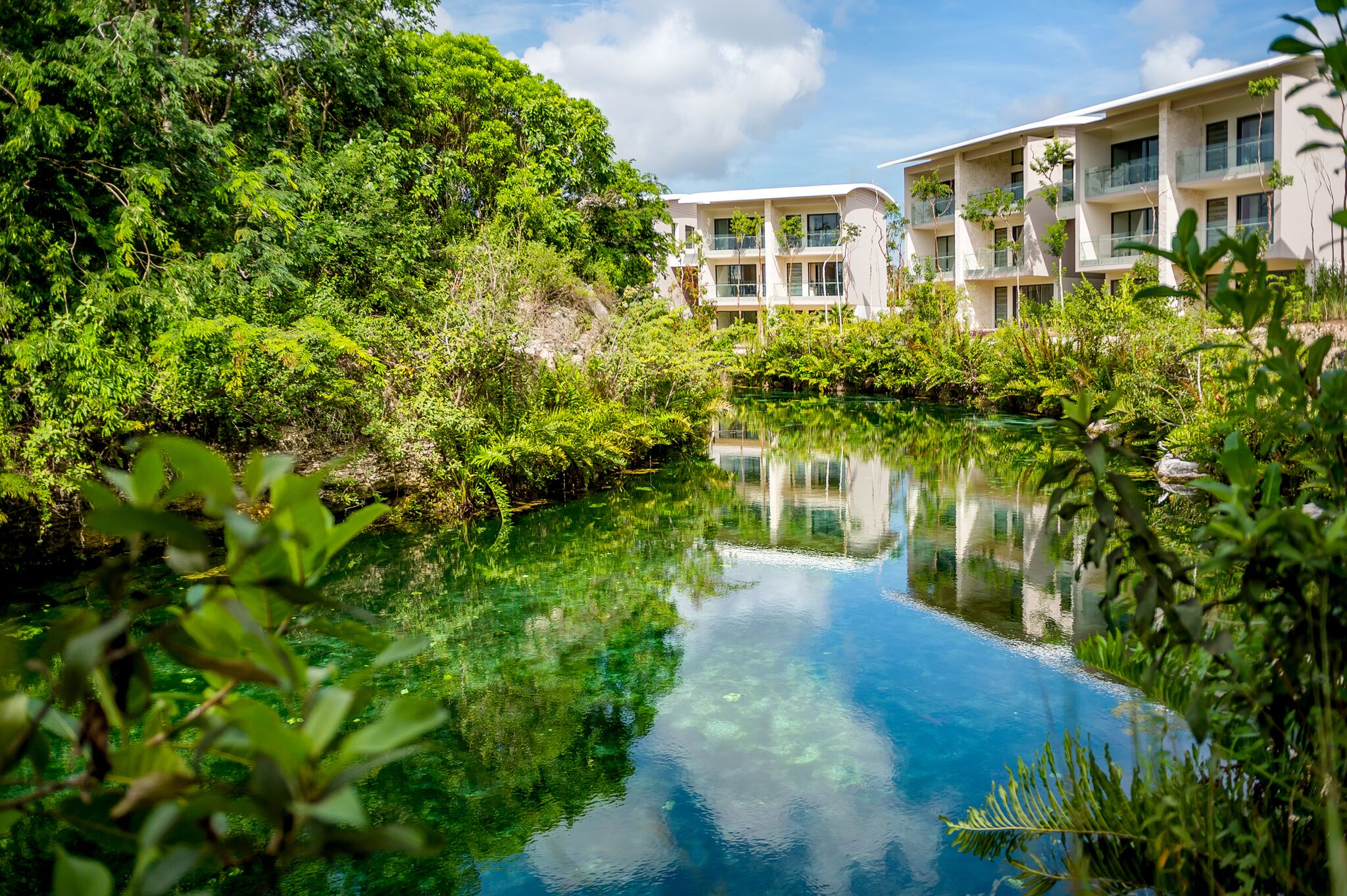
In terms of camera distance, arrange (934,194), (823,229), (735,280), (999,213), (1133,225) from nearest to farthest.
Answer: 1. (1133,225)
2. (999,213)
3. (934,194)
4. (823,229)
5. (735,280)

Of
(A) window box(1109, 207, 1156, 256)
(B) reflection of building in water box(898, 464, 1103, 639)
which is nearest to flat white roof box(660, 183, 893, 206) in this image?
(A) window box(1109, 207, 1156, 256)

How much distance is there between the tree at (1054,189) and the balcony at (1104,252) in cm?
63

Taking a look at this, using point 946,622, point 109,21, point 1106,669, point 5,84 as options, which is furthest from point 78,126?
point 1106,669

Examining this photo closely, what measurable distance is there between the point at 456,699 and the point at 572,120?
715 inches

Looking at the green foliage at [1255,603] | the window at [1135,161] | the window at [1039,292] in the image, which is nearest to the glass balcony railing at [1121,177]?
the window at [1135,161]

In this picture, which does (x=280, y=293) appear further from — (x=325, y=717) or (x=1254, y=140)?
(x=1254, y=140)

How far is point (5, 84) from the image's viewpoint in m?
8.75

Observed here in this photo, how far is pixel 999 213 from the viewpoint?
3253cm

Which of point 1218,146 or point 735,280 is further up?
point 1218,146

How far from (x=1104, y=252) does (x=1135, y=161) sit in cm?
261

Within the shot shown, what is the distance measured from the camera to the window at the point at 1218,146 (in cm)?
2397

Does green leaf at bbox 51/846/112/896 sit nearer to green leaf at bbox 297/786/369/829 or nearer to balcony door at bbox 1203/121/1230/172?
green leaf at bbox 297/786/369/829

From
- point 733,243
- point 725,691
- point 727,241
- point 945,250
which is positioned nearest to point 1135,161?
point 945,250

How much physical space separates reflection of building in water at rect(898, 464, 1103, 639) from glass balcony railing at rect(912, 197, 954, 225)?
76.9 feet
